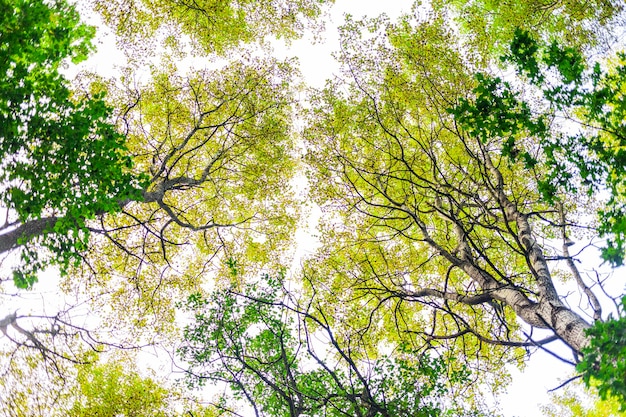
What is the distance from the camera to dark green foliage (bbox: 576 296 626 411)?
2908 mm

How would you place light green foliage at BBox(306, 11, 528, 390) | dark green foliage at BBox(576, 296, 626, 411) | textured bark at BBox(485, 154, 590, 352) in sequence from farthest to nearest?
light green foliage at BBox(306, 11, 528, 390) < textured bark at BBox(485, 154, 590, 352) < dark green foliage at BBox(576, 296, 626, 411)

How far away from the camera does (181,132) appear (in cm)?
1184

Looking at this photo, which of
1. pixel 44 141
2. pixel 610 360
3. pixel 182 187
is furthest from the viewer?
pixel 182 187

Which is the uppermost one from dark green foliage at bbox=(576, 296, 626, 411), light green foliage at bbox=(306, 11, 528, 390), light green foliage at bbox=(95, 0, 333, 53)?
light green foliage at bbox=(95, 0, 333, 53)

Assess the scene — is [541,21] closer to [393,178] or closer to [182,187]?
[393,178]

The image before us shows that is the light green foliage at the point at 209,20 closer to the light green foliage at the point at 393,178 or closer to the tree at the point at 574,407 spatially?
the light green foliage at the point at 393,178

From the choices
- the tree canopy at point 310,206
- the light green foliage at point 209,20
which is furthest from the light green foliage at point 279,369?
the light green foliage at point 209,20

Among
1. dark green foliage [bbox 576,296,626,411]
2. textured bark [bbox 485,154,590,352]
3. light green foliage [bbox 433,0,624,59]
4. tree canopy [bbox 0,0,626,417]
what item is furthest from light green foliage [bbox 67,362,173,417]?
light green foliage [bbox 433,0,624,59]

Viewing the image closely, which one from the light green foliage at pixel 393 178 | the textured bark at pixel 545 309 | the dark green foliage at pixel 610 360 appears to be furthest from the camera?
the light green foliage at pixel 393 178

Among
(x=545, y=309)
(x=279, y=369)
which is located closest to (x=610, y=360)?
(x=545, y=309)

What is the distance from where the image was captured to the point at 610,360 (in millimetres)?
3066

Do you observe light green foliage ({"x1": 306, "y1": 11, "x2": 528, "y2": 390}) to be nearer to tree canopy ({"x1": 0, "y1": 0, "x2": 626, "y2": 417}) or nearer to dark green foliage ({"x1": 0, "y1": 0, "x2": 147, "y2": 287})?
tree canopy ({"x1": 0, "y1": 0, "x2": 626, "y2": 417})

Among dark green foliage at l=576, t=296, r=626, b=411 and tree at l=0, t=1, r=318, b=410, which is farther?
tree at l=0, t=1, r=318, b=410

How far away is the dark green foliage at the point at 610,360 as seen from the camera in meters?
2.91
